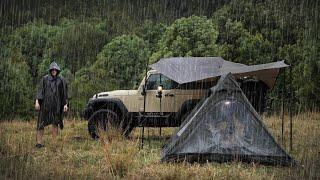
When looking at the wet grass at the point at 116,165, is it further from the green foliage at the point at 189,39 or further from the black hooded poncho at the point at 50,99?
the green foliage at the point at 189,39

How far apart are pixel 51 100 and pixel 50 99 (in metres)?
0.03

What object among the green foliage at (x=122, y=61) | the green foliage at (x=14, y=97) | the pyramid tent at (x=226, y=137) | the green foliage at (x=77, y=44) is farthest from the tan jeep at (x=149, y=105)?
the green foliage at (x=77, y=44)

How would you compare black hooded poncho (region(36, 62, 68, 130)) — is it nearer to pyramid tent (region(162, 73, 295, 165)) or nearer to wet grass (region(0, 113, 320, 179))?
wet grass (region(0, 113, 320, 179))

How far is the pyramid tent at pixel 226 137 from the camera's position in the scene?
9281 millimetres

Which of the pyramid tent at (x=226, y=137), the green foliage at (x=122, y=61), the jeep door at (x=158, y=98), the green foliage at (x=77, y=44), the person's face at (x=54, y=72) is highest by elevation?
the green foliage at (x=77, y=44)

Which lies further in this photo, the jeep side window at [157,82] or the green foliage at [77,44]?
the green foliage at [77,44]

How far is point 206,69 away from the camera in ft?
37.6

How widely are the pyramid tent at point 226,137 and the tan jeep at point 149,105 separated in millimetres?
2500

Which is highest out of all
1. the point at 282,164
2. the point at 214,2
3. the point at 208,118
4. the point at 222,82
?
the point at 214,2

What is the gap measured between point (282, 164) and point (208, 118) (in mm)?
1459

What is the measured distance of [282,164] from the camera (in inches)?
359

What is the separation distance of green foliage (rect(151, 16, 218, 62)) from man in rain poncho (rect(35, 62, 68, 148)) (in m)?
30.9

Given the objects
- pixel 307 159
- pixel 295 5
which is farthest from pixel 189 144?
pixel 295 5

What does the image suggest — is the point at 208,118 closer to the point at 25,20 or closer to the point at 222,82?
the point at 222,82
